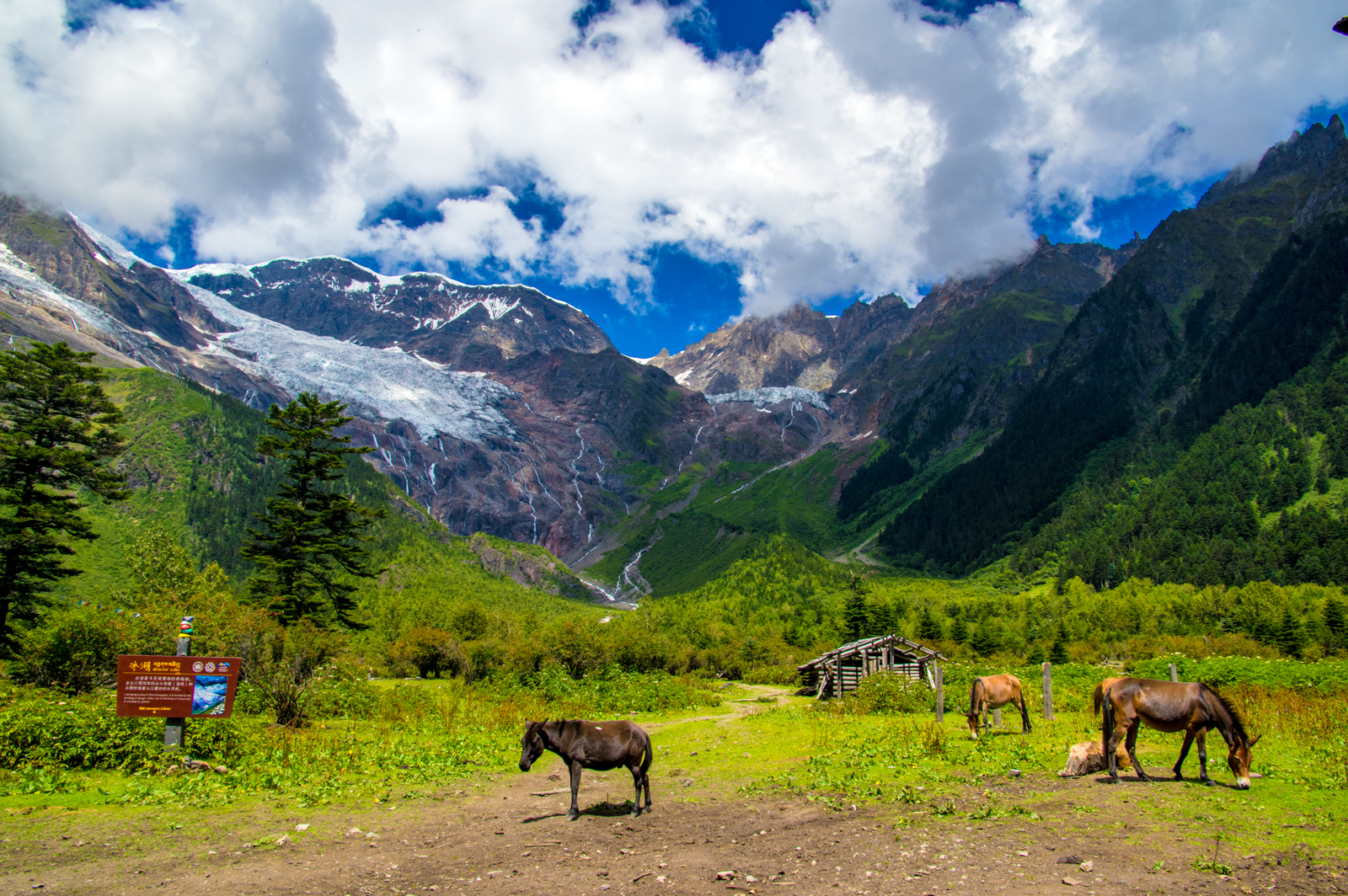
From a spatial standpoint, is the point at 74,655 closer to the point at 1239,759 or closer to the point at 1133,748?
the point at 1133,748

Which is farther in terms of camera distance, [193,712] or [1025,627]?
[1025,627]

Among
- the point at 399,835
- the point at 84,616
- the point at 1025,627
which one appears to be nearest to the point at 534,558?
the point at 1025,627

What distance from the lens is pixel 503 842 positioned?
11.8 m

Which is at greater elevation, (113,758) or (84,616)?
(84,616)

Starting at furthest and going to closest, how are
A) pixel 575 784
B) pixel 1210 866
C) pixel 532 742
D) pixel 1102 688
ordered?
pixel 1102 688
pixel 532 742
pixel 575 784
pixel 1210 866

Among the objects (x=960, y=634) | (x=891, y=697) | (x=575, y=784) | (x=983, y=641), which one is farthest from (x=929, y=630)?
(x=575, y=784)

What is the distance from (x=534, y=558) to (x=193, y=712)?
180m

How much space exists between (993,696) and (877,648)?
2968 centimetres

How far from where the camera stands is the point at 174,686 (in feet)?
53.9

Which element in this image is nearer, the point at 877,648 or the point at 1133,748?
the point at 1133,748

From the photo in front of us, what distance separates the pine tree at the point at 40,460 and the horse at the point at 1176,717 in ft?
131

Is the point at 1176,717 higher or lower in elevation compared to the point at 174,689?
higher

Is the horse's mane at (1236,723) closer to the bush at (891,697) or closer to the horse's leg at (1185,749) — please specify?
the horse's leg at (1185,749)

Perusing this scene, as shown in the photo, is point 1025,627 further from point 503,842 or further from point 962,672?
point 503,842
